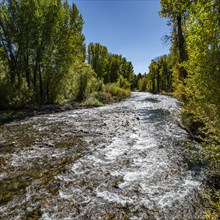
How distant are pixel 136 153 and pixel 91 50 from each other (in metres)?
45.4

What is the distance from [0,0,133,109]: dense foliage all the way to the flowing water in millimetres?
7421

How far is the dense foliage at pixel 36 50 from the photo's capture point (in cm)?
1574

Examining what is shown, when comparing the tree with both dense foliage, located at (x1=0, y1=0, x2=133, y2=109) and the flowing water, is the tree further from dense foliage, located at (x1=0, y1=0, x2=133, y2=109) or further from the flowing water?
the flowing water

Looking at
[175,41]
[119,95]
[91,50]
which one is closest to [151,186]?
[175,41]

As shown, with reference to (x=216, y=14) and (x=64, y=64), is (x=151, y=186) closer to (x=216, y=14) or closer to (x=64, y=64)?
(x=216, y=14)

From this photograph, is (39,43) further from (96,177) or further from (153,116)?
(96,177)

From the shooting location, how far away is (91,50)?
49.2 m

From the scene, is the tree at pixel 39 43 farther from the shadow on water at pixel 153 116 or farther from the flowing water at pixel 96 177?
the flowing water at pixel 96 177

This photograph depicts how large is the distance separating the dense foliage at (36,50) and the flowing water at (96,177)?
7421mm

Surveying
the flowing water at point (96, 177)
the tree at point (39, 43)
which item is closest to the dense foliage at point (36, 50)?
the tree at point (39, 43)

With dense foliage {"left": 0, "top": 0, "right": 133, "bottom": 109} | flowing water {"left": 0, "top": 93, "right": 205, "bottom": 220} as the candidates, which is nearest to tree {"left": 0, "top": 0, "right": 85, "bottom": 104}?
dense foliage {"left": 0, "top": 0, "right": 133, "bottom": 109}

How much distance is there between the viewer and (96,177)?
5113mm

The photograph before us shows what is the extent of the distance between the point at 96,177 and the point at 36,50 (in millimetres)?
14861

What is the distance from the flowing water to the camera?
3.89 metres
